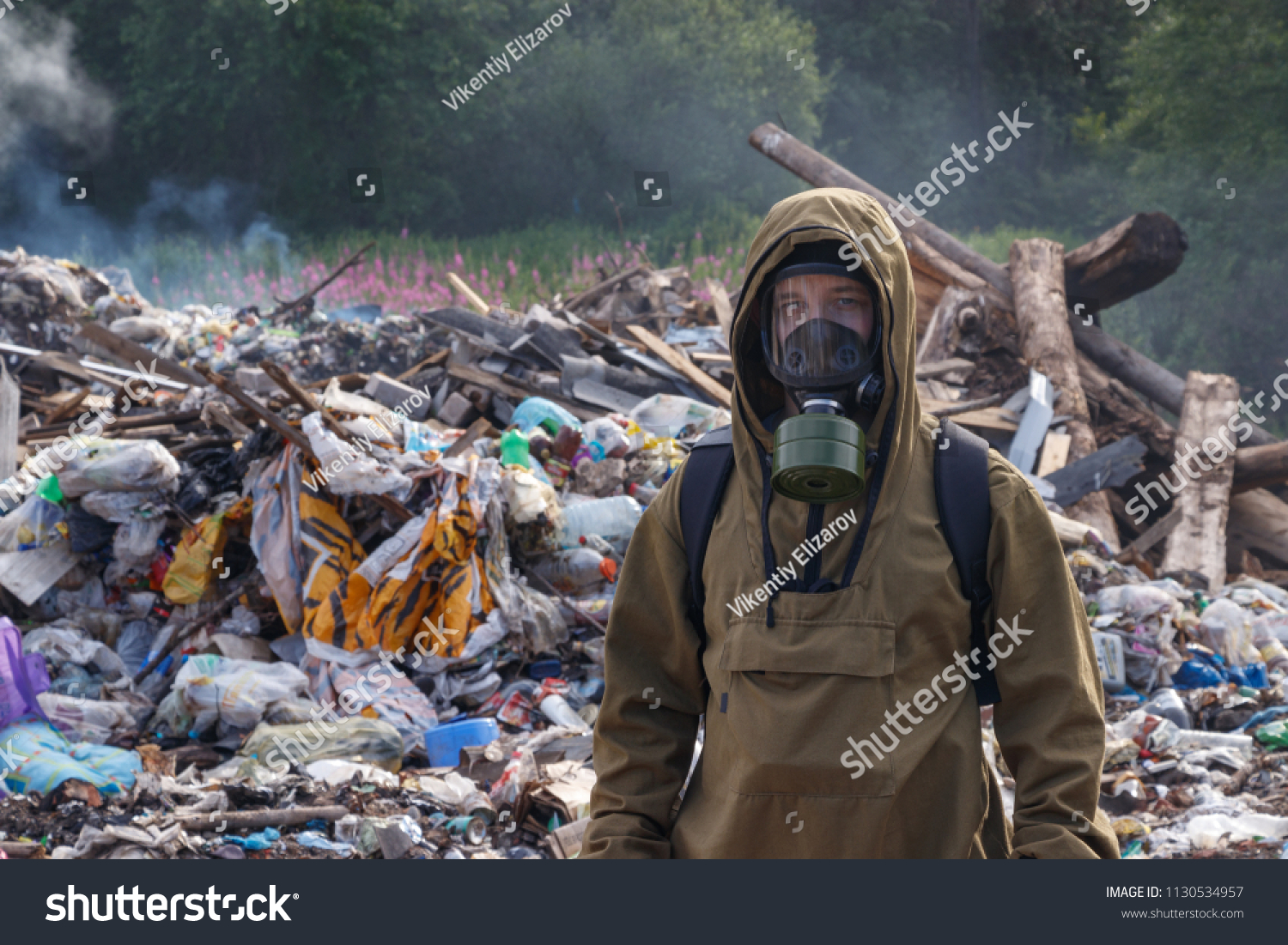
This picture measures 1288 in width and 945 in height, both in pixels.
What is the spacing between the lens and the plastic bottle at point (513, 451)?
6664mm

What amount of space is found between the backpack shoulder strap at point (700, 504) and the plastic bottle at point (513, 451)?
4.70 meters

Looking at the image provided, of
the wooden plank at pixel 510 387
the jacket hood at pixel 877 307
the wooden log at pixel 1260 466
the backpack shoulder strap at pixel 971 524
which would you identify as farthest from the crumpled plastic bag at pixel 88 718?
the wooden log at pixel 1260 466

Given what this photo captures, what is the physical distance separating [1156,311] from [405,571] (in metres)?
22.5

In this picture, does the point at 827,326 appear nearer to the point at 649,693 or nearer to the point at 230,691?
the point at 649,693

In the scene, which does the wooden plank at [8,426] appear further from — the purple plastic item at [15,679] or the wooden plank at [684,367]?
the wooden plank at [684,367]

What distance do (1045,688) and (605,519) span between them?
4.91 m

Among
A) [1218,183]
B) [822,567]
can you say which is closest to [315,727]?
[822,567]

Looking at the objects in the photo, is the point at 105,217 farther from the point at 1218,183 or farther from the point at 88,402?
the point at 1218,183

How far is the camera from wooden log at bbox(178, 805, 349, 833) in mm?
4152

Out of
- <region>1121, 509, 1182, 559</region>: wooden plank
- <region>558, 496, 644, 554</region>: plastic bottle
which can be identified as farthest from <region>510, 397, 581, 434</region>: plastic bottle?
<region>1121, 509, 1182, 559</region>: wooden plank

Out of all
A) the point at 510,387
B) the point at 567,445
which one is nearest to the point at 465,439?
the point at 567,445

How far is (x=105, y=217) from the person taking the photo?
30266mm

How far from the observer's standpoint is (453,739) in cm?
516

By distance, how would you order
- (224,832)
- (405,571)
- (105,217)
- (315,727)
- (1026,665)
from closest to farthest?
(1026,665), (224,832), (315,727), (405,571), (105,217)
